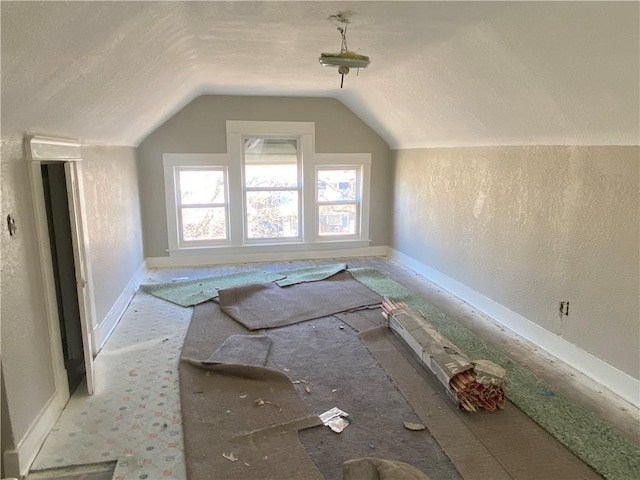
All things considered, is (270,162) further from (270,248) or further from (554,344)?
(554,344)

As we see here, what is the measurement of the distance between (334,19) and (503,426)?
8.58ft

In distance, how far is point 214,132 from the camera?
576cm

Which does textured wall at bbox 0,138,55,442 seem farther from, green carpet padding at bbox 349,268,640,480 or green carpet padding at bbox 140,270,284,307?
green carpet padding at bbox 349,268,640,480

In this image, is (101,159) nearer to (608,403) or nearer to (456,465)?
(456,465)

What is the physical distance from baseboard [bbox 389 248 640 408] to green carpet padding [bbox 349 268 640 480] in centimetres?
39

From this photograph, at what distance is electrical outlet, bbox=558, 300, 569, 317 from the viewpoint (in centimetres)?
322

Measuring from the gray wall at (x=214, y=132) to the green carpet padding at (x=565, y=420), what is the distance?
344cm

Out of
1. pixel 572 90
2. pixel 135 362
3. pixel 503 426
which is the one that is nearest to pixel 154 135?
pixel 135 362

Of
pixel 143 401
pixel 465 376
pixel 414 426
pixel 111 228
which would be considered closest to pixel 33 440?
pixel 143 401

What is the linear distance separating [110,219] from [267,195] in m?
2.50

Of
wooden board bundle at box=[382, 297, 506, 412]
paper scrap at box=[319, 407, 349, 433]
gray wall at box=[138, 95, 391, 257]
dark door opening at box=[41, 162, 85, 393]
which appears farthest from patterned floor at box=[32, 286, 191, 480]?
gray wall at box=[138, 95, 391, 257]

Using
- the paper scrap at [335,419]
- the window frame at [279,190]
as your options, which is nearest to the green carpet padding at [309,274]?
the window frame at [279,190]

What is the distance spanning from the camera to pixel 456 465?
214cm

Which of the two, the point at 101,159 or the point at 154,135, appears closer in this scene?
the point at 101,159
